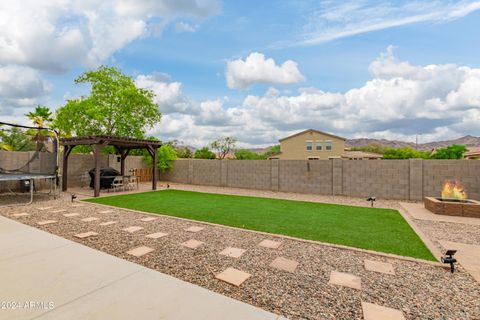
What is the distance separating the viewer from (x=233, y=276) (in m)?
2.78

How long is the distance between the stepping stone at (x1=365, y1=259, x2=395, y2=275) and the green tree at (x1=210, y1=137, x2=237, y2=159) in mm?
42235

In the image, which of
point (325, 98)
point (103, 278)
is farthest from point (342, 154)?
point (103, 278)

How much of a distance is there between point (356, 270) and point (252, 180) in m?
9.46

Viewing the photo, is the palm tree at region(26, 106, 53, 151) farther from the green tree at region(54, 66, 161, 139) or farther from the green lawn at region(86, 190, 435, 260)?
the green lawn at region(86, 190, 435, 260)

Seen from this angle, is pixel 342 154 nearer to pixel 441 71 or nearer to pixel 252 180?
pixel 441 71

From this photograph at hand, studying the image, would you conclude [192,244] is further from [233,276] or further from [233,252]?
[233,276]

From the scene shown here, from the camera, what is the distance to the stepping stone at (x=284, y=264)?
10.0 ft

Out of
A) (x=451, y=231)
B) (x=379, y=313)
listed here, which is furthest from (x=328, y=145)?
(x=379, y=313)

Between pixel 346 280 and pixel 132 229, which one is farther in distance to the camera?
pixel 132 229

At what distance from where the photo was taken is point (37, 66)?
37.8 feet

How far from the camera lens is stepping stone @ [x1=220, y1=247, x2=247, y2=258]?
345 cm

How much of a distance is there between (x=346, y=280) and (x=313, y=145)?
33.6 metres

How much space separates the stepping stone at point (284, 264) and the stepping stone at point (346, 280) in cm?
48

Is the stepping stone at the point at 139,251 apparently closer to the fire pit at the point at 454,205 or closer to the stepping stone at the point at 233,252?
the stepping stone at the point at 233,252
